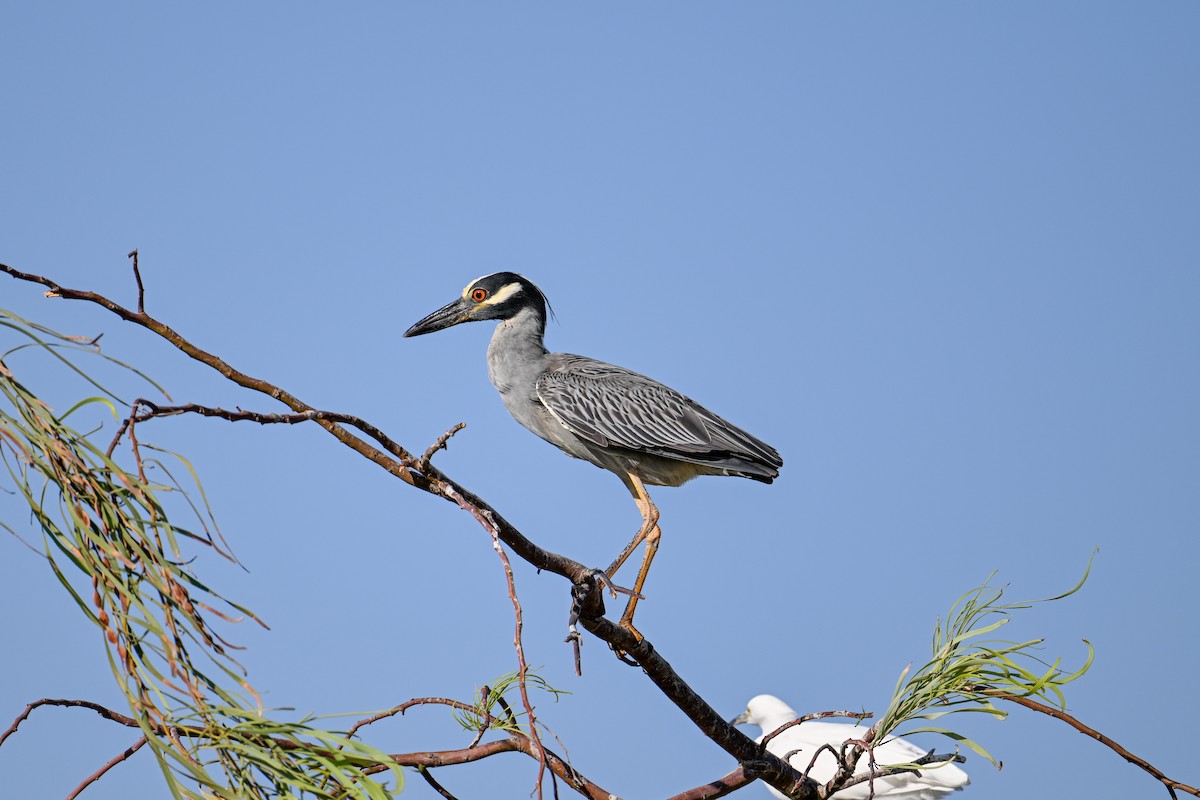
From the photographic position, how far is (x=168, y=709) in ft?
4.77

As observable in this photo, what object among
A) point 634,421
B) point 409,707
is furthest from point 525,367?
point 409,707

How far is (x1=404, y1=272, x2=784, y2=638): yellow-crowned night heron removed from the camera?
14.8 feet

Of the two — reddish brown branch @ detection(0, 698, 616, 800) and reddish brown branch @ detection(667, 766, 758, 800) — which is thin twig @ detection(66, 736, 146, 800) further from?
reddish brown branch @ detection(667, 766, 758, 800)

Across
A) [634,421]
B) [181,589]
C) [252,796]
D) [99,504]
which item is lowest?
[252,796]

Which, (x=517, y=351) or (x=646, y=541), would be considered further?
(x=517, y=351)

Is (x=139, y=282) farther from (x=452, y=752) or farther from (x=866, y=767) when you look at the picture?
(x=866, y=767)

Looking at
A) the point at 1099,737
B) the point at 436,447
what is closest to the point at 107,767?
the point at 436,447

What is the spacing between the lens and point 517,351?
508cm

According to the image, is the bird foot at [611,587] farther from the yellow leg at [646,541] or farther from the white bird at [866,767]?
the white bird at [866,767]

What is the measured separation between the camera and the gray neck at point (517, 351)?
16.3 feet

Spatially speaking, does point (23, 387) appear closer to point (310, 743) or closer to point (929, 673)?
point (310, 743)

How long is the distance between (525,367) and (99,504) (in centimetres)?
355

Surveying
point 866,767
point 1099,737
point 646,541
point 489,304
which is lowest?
point 1099,737

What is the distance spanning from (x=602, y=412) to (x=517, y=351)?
619 mm
